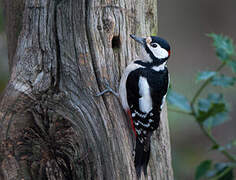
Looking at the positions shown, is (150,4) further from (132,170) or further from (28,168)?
(28,168)

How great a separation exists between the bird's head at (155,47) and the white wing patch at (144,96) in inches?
10.3

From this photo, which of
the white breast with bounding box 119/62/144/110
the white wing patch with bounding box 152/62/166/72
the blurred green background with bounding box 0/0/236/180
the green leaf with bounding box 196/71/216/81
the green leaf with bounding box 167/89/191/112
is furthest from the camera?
the blurred green background with bounding box 0/0/236/180

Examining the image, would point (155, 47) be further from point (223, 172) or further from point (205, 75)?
point (223, 172)

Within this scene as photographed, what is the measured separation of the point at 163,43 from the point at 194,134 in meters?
5.78

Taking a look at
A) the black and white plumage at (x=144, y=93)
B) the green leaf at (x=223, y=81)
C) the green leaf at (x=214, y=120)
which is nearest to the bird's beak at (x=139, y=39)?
the black and white plumage at (x=144, y=93)

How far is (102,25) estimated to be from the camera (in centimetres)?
295

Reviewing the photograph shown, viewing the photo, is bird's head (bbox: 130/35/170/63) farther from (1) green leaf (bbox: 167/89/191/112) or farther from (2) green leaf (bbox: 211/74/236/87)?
(2) green leaf (bbox: 211/74/236/87)

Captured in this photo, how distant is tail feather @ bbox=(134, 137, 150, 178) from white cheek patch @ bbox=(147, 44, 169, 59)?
0.81 metres

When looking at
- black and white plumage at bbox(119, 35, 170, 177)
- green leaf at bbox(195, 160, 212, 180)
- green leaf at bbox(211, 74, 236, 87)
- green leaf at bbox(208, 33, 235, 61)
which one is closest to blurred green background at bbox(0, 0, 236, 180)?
green leaf at bbox(195, 160, 212, 180)

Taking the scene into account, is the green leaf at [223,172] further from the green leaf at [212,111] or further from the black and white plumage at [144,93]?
the black and white plumage at [144,93]

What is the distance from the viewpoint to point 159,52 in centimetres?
321

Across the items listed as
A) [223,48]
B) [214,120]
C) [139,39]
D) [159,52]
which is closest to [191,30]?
[214,120]

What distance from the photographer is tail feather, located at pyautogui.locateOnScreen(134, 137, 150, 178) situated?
2.88 meters

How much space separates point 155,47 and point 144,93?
430 millimetres
